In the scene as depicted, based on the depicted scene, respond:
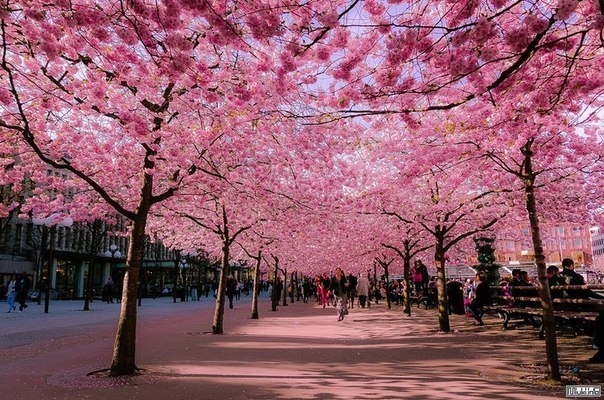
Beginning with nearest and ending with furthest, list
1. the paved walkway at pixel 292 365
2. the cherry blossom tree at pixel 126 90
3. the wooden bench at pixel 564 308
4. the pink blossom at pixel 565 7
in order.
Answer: the pink blossom at pixel 565 7, the cherry blossom tree at pixel 126 90, the paved walkway at pixel 292 365, the wooden bench at pixel 564 308

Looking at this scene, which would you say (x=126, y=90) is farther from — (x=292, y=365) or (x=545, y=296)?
(x=545, y=296)

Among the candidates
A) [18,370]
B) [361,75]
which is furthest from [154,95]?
[18,370]

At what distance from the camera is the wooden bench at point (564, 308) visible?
9.83 metres

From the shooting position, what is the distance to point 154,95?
29.6 ft

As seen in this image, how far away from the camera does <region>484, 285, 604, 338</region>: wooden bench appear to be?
983cm

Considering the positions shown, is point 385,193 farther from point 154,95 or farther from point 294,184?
point 154,95

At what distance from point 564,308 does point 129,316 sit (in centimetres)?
984

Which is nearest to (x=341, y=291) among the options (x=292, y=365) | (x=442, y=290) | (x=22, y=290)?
→ (x=442, y=290)

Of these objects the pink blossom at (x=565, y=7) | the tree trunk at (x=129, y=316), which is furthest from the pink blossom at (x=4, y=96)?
the pink blossom at (x=565, y=7)

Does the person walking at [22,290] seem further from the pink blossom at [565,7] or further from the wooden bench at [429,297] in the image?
the pink blossom at [565,7]

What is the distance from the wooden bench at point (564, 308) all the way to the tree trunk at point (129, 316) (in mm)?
8472

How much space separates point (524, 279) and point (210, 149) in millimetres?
11178

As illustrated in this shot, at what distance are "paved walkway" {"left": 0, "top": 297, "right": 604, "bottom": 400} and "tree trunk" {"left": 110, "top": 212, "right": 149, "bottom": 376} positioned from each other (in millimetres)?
324

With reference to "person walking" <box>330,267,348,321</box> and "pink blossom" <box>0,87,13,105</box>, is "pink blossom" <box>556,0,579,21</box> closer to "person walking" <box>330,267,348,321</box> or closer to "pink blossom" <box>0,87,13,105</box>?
"pink blossom" <box>0,87,13,105</box>
